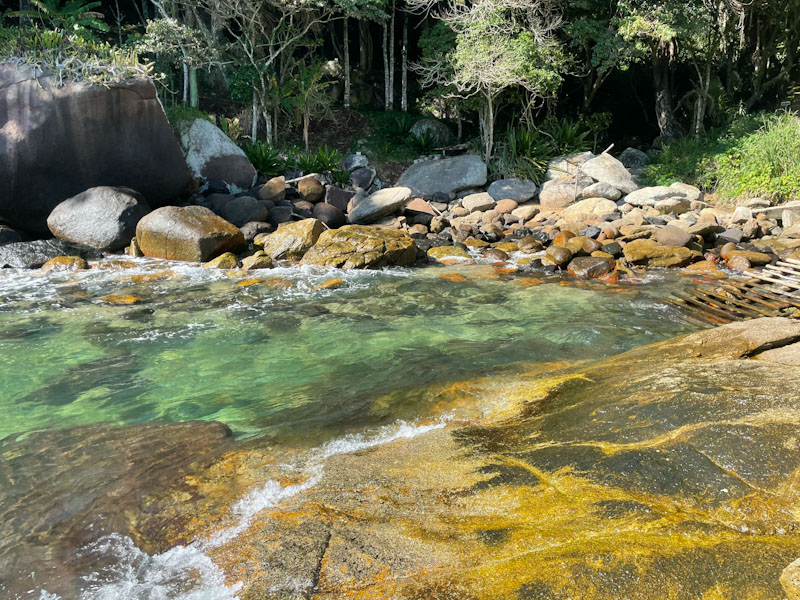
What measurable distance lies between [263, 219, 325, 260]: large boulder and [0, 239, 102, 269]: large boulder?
3.18 m

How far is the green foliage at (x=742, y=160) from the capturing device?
12930 mm

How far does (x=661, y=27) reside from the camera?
13.7 meters

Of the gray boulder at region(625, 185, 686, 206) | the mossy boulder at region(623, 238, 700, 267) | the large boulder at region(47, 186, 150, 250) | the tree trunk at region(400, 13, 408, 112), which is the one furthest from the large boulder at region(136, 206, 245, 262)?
the tree trunk at region(400, 13, 408, 112)

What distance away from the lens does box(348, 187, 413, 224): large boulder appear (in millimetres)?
12965

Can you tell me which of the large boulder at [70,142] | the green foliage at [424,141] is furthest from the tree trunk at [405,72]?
the large boulder at [70,142]

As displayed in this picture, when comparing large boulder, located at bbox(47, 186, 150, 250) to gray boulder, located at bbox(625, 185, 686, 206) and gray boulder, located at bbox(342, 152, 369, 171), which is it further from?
gray boulder, located at bbox(625, 185, 686, 206)

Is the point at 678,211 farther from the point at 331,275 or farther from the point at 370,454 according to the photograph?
the point at 370,454

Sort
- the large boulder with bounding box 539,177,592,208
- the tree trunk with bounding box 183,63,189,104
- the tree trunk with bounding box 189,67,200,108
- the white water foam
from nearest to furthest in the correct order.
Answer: the white water foam → the large boulder with bounding box 539,177,592,208 → the tree trunk with bounding box 189,67,200,108 → the tree trunk with bounding box 183,63,189,104

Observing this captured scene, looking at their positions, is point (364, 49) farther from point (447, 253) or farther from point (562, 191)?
point (447, 253)

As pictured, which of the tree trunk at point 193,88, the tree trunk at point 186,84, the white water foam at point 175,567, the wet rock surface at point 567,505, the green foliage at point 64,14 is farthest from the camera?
the tree trunk at point 186,84

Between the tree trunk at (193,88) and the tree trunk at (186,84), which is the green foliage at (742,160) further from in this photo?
the tree trunk at (186,84)

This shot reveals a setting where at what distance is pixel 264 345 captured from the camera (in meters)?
6.29

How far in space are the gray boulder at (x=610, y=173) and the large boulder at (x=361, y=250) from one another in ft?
22.0

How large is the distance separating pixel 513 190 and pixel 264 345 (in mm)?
10299
